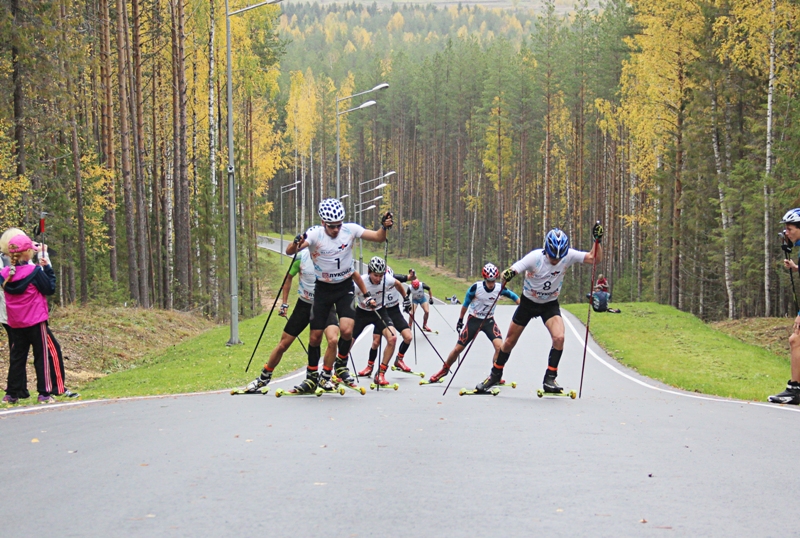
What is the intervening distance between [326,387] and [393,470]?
469 cm

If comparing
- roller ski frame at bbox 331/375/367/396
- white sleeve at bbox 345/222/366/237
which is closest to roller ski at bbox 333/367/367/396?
roller ski frame at bbox 331/375/367/396

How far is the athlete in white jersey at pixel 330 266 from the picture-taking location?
9898 millimetres

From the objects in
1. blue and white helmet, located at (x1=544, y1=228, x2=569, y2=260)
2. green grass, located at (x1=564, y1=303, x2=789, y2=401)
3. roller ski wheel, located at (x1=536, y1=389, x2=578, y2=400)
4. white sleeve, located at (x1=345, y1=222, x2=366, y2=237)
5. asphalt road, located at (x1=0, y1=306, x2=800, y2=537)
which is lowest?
green grass, located at (x1=564, y1=303, x2=789, y2=401)

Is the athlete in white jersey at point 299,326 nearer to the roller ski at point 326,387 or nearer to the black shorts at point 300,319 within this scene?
the black shorts at point 300,319

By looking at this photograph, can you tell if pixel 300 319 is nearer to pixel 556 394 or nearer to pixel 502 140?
pixel 556 394

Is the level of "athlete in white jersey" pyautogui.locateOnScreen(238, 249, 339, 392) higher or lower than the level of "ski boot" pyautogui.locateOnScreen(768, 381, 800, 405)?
higher

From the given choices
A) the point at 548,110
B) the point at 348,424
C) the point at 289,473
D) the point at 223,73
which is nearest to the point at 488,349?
the point at 348,424

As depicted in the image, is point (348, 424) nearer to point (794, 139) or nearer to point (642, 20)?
point (794, 139)

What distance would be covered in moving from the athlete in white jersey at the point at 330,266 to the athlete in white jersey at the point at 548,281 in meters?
1.98

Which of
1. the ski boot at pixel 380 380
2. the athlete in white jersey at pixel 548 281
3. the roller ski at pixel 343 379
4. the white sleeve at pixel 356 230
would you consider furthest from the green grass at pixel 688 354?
the white sleeve at pixel 356 230

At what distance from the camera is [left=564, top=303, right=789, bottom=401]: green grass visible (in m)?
15.7

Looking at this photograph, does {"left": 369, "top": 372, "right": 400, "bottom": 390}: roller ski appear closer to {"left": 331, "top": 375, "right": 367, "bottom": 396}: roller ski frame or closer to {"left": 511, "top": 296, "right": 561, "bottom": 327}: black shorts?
{"left": 331, "top": 375, "right": 367, "bottom": 396}: roller ski frame

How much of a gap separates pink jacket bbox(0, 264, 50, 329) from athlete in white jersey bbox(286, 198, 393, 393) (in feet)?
10.8

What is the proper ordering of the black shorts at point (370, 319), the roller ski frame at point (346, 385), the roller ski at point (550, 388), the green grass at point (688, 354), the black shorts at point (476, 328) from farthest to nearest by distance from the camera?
the green grass at point (688, 354) → the black shorts at point (370, 319) → the black shorts at point (476, 328) → the roller ski at point (550, 388) → the roller ski frame at point (346, 385)
